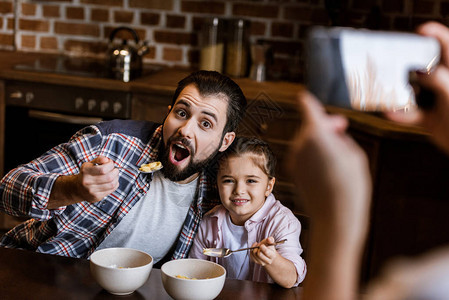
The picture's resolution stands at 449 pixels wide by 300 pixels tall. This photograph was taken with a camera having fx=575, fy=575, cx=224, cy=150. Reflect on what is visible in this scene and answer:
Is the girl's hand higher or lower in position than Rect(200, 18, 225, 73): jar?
lower

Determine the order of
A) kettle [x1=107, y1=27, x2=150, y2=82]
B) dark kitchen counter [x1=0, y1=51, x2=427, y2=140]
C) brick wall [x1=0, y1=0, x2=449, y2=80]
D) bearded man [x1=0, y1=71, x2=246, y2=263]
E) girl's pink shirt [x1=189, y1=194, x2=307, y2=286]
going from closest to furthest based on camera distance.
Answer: girl's pink shirt [x1=189, y1=194, x2=307, y2=286] < bearded man [x1=0, y1=71, x2=246, y2=263] < dark kitchen counter [x1=0, y1=51, x2=427, y2=140] < kettle [x1=107, y1=27, x2=150, y2=82] < brick wall [x1=0, y1=0, x2=449, y2=80]

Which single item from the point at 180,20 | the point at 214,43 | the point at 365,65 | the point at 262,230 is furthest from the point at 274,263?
the point at 180,20

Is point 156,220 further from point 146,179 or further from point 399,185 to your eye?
point 399,185

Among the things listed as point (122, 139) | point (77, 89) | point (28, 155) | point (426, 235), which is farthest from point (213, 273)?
point (28, 155)

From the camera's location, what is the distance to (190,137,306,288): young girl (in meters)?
1.30

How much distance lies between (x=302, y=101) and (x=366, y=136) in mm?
1815

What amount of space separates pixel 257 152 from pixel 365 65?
88cm

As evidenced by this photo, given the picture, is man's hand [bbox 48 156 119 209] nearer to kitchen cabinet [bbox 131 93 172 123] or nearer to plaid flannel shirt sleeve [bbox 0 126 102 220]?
plaid flannel shirt sleeve [bbox 0 126 102 220]

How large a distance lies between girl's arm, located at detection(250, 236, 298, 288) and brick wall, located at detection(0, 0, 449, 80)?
1.72 metres

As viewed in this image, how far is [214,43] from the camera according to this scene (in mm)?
2689

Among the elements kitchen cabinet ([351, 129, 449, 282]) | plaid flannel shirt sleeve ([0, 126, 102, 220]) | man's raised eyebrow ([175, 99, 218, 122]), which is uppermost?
man's raised eyebrow ([175, 99, 218, 122])

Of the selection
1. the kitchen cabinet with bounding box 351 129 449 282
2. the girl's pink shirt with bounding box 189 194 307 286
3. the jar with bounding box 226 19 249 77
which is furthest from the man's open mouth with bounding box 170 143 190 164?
the jar with bounding box 226 19 249 77

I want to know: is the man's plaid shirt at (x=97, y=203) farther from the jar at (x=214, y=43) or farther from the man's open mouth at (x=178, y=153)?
the jar at (x=214, y=43)

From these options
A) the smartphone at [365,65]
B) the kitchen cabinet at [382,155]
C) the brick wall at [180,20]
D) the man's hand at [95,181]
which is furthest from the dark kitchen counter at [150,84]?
the smartphone at [365,65]
